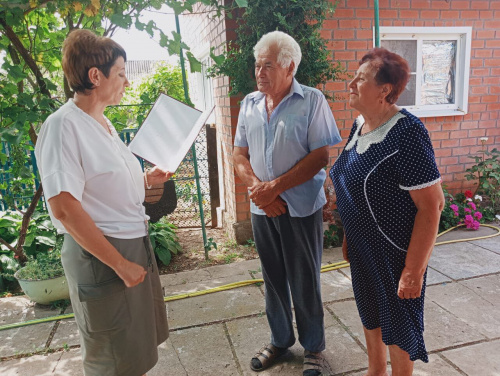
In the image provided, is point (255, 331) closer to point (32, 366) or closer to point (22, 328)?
point (32, 366)

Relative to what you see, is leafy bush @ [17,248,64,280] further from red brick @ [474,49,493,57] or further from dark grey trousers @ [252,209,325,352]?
red brick @ [474,49,493,57]

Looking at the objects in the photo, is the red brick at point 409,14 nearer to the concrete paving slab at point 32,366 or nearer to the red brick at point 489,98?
the red brick at point 489,98

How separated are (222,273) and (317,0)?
2.84 metres

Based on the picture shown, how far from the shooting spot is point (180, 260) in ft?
14.3

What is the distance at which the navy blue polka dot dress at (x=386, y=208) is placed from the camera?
1.54 m

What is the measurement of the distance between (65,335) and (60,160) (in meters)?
2.02

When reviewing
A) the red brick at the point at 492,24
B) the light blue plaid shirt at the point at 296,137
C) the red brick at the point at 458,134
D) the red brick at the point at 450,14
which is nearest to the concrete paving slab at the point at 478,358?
the light blue plaid shirt at the point at 296,137

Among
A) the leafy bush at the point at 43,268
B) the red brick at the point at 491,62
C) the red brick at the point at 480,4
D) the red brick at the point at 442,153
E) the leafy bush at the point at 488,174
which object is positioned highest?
the red brick at the point at 480,4

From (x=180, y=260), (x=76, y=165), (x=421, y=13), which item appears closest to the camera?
(x=76, y=165)

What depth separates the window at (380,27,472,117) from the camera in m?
4.94

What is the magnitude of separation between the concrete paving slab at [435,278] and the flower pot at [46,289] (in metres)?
3.18

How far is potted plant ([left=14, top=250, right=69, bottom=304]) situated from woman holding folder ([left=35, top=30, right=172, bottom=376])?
1.91m

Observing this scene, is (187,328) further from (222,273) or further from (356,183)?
(356,183)

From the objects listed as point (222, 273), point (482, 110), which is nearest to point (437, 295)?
point (222, 273)
